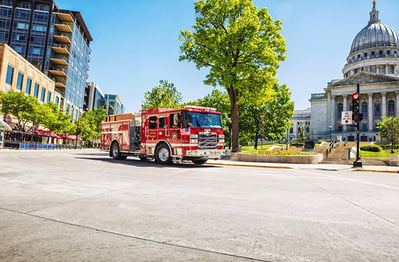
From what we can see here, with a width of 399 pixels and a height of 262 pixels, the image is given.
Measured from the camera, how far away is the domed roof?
97.2 m

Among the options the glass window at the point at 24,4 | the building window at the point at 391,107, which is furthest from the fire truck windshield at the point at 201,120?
the building window at the point at 391,107

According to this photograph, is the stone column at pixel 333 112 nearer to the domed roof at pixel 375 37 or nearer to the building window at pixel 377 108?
the building window at pixel 377 108

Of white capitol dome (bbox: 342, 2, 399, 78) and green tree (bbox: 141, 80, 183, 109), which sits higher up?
white capitol dome (bbox: 342, 2, 399, 78)

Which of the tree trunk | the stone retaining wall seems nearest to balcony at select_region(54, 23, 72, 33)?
the tree trunk

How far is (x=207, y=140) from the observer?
1480cm

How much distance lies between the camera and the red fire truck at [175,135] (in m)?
14.3

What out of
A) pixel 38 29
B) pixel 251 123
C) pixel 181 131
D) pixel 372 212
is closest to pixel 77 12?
pixel 38 29

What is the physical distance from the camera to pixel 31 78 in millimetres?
48531

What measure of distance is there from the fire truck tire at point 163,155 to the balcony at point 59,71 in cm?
5872

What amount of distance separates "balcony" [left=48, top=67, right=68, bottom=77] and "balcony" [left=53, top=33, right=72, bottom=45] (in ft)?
23.2

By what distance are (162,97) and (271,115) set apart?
18957 mm

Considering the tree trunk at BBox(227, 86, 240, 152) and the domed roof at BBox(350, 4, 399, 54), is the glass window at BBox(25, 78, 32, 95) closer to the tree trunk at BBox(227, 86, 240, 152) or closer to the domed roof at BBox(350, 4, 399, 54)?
the tree trunk at BBox(227, 86, 240, 152)

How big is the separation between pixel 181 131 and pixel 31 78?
155 feet

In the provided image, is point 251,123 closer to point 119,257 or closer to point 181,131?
point 181,131
